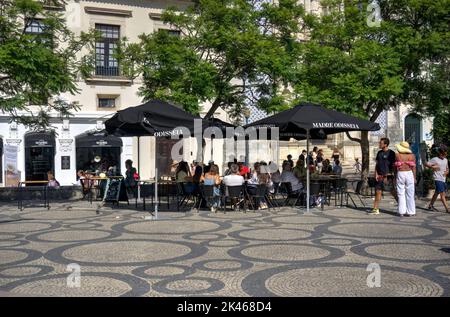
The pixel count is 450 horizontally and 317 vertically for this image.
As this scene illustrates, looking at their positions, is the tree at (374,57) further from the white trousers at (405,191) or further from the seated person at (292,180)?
the white trousers at (405,191)

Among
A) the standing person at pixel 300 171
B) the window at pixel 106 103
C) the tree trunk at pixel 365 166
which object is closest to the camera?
the standing person at pixel 300 171

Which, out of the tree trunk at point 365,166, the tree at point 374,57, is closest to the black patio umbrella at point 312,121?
the tree at point 374,57

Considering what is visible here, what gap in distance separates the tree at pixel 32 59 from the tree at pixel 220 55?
281 centimetres

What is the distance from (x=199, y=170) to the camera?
1490 cm

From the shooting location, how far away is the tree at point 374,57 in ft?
55.3

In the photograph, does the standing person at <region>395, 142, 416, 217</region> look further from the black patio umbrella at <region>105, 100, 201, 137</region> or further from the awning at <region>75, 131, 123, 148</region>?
the awning at <region>75, 131, 123, 148</region>

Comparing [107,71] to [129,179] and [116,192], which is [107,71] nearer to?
[129,179]

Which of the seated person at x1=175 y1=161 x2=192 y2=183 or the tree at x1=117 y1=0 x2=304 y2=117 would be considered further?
the tree at x1=117 y1=0 x2=304 y2=117

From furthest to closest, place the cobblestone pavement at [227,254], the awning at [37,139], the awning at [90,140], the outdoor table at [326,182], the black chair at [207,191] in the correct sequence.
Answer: the awning at [90,140]
the awning at [37,139]
the outdoor table at [326,182]
the black chair at [207,191]
the cobblestone pavement at [227,254]

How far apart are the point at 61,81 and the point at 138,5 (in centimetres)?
1454

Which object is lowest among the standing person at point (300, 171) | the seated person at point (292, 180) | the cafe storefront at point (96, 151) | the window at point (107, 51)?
the seated person at point (292, 180)

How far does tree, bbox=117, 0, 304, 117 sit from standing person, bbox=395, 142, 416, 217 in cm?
567

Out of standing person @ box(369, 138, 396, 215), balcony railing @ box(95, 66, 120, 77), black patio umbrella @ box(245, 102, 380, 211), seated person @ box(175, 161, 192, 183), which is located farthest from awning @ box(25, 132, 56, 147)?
standing person @ box(369, 138, 396, 215)

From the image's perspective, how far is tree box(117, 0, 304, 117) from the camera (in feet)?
56.2
